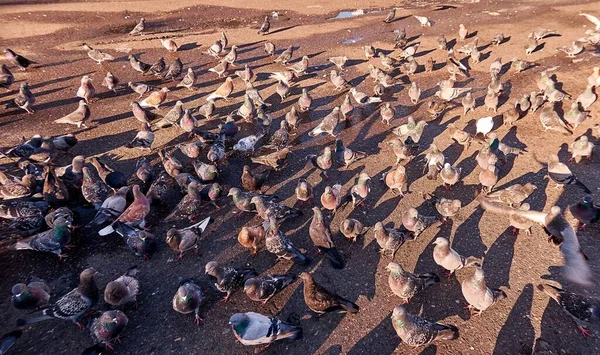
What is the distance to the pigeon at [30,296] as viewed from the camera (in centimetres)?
604

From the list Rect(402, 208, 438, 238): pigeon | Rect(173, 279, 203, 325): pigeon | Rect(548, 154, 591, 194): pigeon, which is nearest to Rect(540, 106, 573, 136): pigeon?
Rect(548, 154, 591, 194): pigeon

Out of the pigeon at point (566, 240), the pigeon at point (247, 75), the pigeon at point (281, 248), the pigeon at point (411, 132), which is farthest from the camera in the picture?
the pigeon at point (247, 75)

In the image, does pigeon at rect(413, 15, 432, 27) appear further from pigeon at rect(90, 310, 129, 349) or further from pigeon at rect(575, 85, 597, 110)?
pigeon at rect(90, 310, 129, 349)

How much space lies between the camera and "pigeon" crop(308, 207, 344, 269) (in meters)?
7.18

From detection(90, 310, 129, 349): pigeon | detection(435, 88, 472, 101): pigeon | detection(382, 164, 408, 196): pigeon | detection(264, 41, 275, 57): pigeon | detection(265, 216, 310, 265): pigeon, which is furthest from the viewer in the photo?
detection(264, 41, 275, 57): pigeon

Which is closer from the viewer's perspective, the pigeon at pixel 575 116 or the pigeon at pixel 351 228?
the pigeon at pixel 351 228

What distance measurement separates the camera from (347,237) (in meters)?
7.75

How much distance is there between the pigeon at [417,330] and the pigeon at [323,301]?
2.77 ft

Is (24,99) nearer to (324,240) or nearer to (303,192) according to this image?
(303,192)

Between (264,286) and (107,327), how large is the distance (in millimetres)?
2682

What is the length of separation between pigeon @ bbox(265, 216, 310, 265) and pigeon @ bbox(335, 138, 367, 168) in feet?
11.4

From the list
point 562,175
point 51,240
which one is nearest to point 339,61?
point 562,175

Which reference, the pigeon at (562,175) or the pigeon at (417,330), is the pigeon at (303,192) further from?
the pigeon at (562,175)

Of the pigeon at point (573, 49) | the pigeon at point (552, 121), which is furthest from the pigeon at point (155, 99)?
the pigeon at point (573, 49)
